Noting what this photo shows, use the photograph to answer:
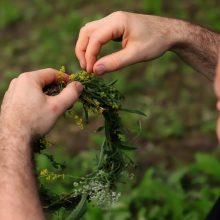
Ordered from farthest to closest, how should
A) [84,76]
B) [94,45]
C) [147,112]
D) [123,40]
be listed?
[147,112] < [123,40] < [94,45] < [84,76]

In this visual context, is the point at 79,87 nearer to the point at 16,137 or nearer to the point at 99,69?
the point at 99,69

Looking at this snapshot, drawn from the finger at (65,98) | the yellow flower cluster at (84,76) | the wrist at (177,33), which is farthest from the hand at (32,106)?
the wrist at (177,33)

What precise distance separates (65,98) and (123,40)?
1.71 ft

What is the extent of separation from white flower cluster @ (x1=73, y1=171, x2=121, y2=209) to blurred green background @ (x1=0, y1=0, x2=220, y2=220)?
0.47 ft

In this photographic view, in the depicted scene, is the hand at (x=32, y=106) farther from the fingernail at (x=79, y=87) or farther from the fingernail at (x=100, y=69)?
the fingernail at (x=100, y=69)

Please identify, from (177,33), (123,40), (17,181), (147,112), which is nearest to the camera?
(17,181)

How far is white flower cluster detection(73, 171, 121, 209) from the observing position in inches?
92.1

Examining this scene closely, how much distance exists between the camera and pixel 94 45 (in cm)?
242

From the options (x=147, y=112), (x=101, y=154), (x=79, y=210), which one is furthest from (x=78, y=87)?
(x=147, y=112)

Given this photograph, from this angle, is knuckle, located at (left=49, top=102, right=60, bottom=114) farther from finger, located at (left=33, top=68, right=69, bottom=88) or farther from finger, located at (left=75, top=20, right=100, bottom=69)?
finger, located at (left=75, top=20, right=100, bottom=69)

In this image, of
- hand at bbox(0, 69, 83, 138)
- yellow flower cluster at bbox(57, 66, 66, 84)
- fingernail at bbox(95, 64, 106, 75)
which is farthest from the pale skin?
fingernail at bbox(95, 64, 106, 75)

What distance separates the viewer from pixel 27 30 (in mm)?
6340

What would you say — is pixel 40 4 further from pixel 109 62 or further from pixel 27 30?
pixel 109 62

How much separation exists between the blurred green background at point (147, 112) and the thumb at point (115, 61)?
0.95 ft
